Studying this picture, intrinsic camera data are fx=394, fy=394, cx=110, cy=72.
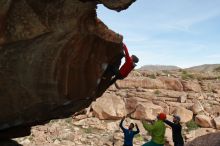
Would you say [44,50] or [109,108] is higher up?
[44,50]

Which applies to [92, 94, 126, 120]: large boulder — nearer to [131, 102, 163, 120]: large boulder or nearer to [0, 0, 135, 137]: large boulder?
[131, 102, 163, 120]: large boulder

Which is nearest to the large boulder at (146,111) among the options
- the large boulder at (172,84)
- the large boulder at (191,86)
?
the large boulder at (172,84)

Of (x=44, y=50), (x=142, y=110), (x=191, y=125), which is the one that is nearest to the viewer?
(x=44, y=50)

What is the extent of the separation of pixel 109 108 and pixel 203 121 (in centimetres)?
724

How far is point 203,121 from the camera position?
2992 centimetres

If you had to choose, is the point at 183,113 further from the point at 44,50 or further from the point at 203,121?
the point at 44,50

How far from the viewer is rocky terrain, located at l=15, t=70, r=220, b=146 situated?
26.7 m

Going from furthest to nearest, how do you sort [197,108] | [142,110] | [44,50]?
1. [197,108]
2. [142,110]
3. [44,50]

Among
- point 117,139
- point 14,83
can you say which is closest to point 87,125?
point 117,139

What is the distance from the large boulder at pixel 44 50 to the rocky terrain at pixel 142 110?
14713mm

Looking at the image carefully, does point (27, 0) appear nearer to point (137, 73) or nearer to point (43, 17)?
point (43, 17)

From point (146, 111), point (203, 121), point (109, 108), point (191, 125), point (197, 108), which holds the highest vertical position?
point (109, 108)

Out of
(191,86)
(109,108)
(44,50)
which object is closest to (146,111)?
(109,108)

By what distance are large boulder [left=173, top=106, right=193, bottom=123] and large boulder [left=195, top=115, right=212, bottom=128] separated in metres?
0.60
